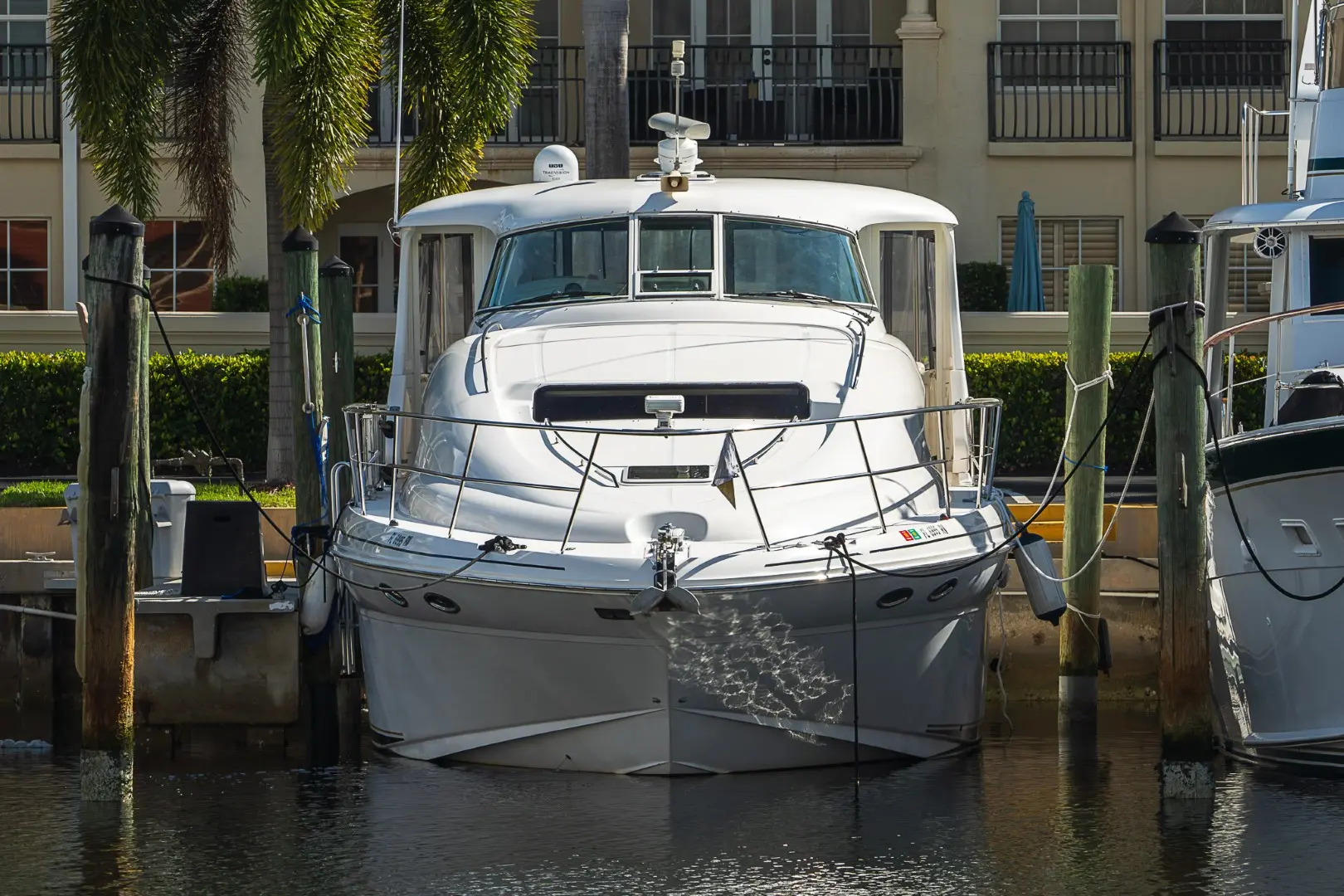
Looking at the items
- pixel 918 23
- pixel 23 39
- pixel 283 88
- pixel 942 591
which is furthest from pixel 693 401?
pixel 23 39

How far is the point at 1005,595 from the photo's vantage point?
1258 cm

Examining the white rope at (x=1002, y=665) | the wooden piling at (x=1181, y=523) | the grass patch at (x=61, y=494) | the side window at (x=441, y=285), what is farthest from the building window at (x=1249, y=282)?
the wooden piling at (x=1181, y=523)

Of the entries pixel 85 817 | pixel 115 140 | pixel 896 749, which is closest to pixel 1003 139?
pixel 115 140

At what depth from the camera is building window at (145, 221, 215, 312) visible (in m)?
25.1

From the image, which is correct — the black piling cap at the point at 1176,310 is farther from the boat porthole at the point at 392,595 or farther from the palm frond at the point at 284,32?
the palm frond at the point at 284,32

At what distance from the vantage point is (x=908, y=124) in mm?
25188

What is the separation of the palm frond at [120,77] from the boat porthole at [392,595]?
28.1 feet

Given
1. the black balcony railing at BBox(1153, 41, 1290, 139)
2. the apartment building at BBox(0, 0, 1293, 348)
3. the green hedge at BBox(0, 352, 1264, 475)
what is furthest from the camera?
the black balcony railing at BBox(1153, 41, 1290, 139)

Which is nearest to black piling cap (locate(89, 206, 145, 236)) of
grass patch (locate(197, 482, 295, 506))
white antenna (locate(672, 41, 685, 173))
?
white antenna (locate(672, 41, 685, 173))

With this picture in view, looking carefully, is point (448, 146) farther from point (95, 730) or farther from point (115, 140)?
point (95, 730)

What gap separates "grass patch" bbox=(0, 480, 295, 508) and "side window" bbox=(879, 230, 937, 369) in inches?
206

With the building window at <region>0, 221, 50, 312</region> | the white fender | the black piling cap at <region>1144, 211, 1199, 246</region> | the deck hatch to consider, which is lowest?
the white fender

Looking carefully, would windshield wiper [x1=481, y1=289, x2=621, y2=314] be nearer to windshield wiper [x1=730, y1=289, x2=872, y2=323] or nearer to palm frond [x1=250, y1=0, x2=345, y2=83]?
windshield wiper [x1=730, y1=289, x2=872, y2=323]

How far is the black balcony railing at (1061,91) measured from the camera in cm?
2530
